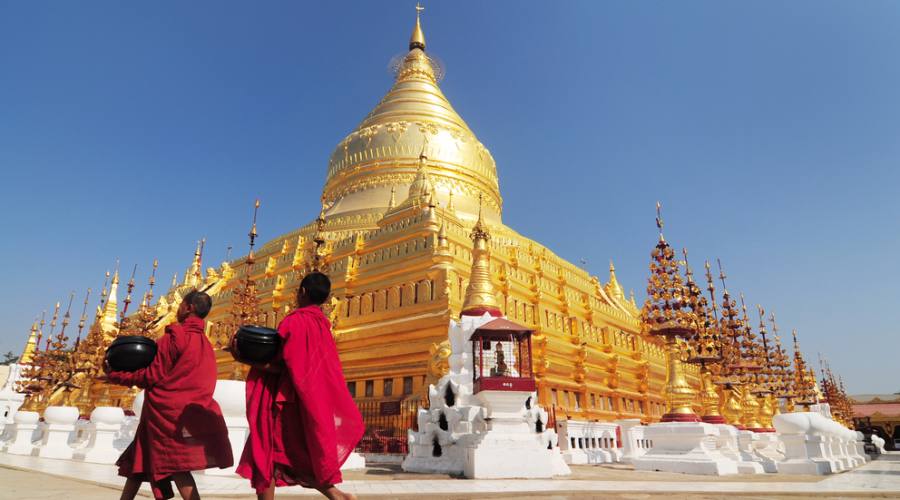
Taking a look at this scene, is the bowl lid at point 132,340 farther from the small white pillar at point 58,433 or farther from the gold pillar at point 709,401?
the gold pillar at point 709,401

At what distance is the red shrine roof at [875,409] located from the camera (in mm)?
44688

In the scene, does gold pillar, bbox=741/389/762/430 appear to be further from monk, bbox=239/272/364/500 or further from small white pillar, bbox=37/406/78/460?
small white pillar, bbox=37/406/78/460

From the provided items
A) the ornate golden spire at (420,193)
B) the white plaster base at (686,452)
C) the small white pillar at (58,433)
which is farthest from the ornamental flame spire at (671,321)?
the small white pillar at (58,433)

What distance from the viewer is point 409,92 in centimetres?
3419

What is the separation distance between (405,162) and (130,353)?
26115 mm

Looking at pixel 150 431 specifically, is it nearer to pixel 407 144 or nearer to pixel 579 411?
pixel 579 411

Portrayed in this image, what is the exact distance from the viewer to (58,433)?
12.9 metres

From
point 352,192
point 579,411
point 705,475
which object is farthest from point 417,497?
point 352,192

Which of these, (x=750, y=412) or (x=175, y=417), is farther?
(x=750, y=412)

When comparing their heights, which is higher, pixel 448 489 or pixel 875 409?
pixel 875 409

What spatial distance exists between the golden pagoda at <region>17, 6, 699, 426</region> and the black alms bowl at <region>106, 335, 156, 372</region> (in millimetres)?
7476

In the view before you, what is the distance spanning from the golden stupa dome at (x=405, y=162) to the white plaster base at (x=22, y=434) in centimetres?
1452

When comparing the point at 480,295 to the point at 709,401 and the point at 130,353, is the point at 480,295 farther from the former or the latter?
the point at 130,353

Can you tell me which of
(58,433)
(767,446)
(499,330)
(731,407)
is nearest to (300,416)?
(499,330)
